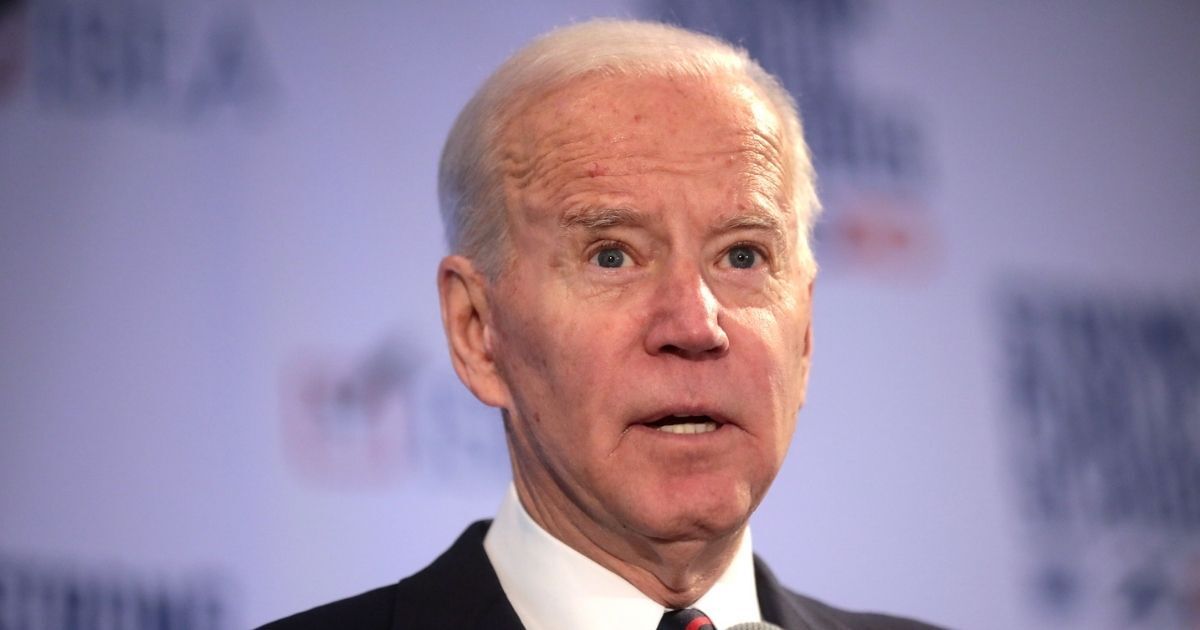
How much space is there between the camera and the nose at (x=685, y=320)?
1744 millimetres

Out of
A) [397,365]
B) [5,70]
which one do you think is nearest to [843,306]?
[397,365]

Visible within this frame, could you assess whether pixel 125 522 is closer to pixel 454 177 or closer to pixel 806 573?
pixel 454 177

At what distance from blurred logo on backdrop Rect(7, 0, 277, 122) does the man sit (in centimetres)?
95

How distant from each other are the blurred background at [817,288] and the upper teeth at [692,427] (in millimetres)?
1151

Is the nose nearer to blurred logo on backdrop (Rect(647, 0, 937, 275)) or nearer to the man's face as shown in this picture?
the man's face

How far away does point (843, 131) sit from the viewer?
3492 millimetres

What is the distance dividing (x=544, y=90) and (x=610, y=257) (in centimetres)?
25

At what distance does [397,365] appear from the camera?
113 inches

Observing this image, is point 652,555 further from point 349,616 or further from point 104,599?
point 104,599

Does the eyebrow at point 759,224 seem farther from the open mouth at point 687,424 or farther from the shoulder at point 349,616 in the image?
the shoulder at point 349,616

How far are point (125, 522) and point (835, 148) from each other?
69.5 inches

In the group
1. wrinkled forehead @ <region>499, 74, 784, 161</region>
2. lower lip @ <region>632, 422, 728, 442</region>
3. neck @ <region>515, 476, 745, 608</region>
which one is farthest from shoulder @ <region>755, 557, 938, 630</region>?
wrinkled forehead @ <region>499, 74, 784, 161</region>

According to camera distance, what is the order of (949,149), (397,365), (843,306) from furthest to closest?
(949,149) → (843,306) → (397,365)

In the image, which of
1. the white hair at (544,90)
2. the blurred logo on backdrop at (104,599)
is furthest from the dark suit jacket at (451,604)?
the blurred logo on backdrop at (104,599)
